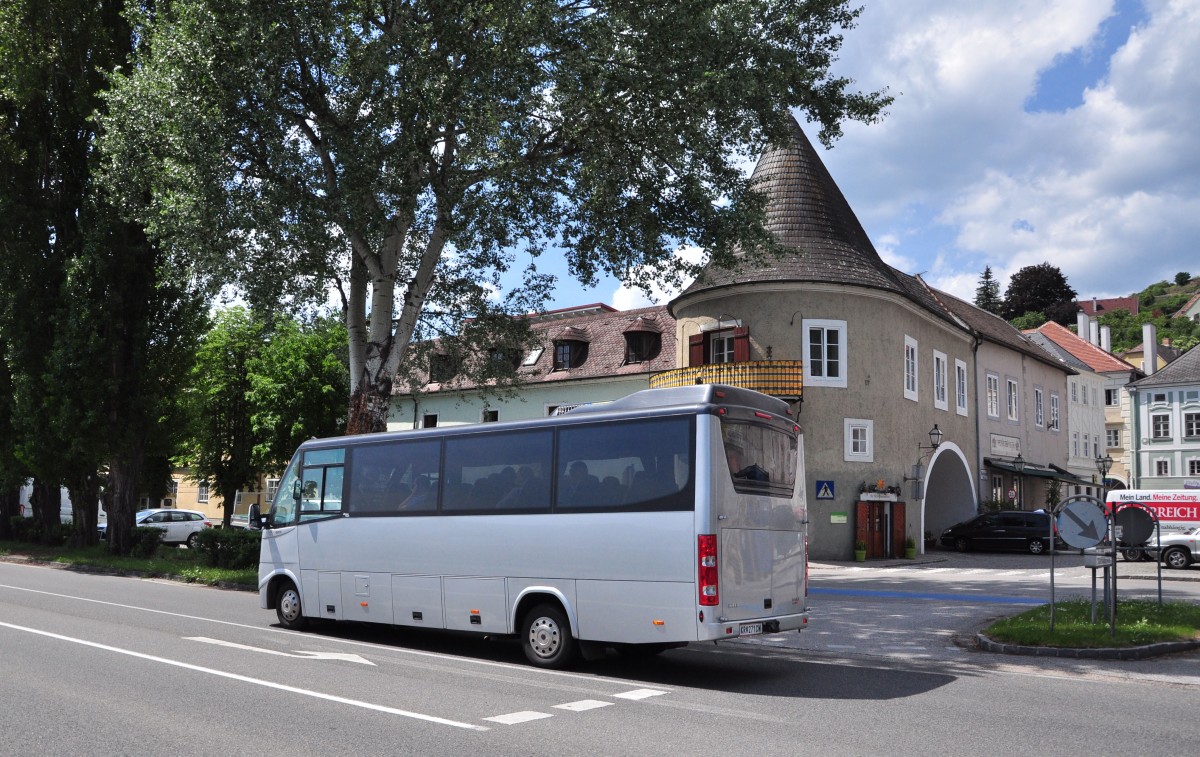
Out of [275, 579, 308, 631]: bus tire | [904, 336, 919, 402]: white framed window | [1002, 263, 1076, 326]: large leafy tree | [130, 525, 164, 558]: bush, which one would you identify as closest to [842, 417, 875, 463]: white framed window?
[904, 336, 919, 402]: white framed window

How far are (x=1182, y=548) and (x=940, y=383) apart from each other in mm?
11883

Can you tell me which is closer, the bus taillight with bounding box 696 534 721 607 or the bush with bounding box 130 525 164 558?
the bus taillight with bounding box 696 534 721 607

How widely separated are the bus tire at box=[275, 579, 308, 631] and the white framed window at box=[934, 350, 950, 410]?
28.5 m

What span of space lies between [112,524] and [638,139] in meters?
20.1

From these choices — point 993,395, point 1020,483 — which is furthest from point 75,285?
point 1020,483

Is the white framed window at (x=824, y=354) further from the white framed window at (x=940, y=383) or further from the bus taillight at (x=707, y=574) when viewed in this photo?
the bus taillight at (x=707, y=574)

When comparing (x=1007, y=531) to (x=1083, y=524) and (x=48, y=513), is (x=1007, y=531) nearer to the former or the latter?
(x=1083, y=524)

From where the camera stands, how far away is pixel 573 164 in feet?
64.3

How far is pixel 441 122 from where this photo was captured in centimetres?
1694

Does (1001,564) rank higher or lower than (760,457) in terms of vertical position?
lower

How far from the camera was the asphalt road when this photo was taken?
700cm

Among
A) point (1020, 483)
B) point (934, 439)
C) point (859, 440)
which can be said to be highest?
point (934, 439)

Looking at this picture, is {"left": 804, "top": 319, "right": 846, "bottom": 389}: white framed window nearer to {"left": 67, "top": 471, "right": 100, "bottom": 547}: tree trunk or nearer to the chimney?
{"left": 67, "top": 471, "right": 100, "bottom": 547}: tree trunk

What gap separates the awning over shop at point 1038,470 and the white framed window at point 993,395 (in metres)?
2.04
